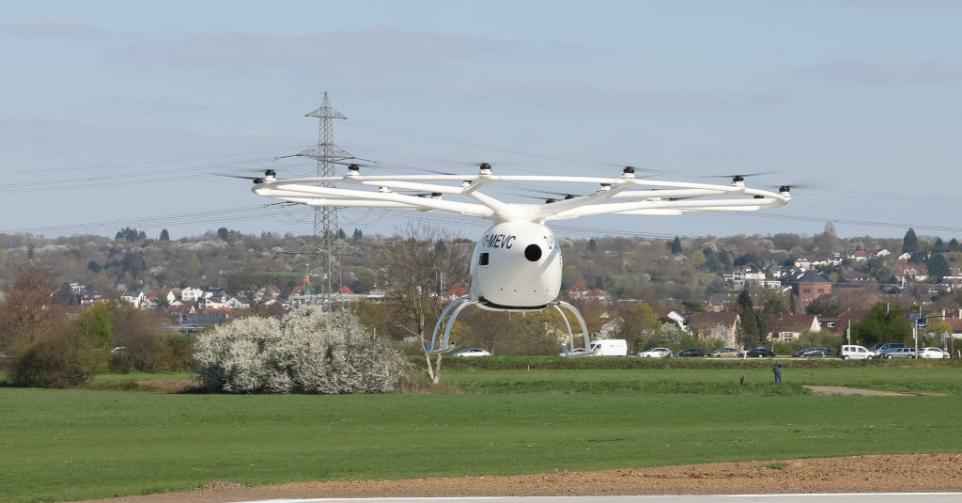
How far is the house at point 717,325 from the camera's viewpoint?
556ft

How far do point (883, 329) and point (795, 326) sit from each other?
53.3 metres

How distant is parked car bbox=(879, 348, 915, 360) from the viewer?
120 meters

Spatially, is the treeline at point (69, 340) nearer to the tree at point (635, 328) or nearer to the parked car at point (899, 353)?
the tree at point (635, 328)

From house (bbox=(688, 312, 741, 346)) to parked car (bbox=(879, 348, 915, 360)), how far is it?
126ft

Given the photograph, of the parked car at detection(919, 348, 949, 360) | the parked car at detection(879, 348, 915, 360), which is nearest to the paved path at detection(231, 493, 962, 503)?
the parked car at detection(879, 348, 915, 360)

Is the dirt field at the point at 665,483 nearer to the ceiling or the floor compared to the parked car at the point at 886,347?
nearer to the ceiling

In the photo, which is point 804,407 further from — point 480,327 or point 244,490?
point 480,327

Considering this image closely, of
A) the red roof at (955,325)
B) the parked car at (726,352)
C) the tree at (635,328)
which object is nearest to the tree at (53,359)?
the parked car at (726,352)

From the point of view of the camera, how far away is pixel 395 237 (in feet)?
338

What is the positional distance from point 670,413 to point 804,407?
6648mm

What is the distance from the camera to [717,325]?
176375 millimetres

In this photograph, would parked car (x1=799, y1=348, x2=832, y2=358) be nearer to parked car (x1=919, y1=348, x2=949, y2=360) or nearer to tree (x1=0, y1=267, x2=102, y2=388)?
parked car (x1=919, y1=348, x2=949, y2=360)

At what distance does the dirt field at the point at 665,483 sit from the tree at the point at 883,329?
105 m

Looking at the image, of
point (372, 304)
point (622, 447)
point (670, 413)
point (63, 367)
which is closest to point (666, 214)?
point (622, 447)
